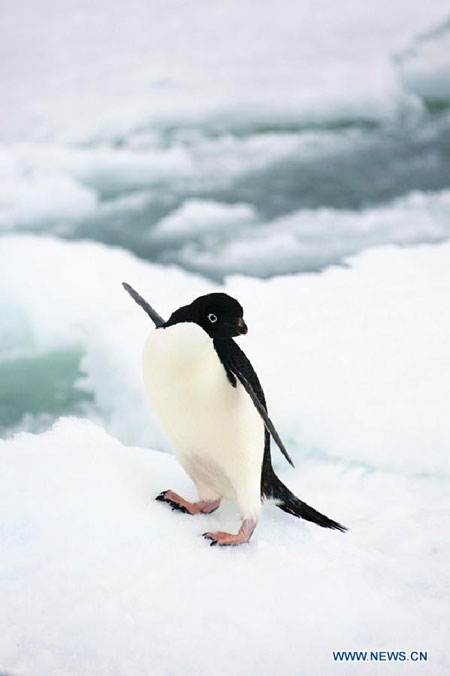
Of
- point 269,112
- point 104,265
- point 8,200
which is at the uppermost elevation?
point 269,112

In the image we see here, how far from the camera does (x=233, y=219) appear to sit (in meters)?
1.36

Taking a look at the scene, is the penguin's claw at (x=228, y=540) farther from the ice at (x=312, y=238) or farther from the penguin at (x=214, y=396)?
the ice at (x=312, y=238)

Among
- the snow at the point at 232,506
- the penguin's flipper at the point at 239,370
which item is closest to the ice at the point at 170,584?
the snow at the point at 232,506

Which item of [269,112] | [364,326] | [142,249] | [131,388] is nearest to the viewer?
[131,388]

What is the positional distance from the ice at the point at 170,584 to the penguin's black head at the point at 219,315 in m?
0.19

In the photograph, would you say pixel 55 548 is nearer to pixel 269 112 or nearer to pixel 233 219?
pixel 233 219

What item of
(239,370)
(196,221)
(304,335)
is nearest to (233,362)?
(239,370)

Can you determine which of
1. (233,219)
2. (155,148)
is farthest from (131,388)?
(155,148)

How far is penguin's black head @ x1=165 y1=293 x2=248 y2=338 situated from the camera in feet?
2.14

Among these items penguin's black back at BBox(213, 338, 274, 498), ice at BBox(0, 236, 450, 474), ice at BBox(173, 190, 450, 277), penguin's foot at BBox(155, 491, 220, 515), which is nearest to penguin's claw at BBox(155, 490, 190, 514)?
penguin's foot at BBox(155, 491, 220, 515)

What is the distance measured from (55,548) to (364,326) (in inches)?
25.9

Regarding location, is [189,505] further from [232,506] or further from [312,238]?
[312,238]

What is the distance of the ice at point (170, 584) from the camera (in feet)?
1.98

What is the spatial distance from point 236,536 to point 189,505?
0.07 metres
